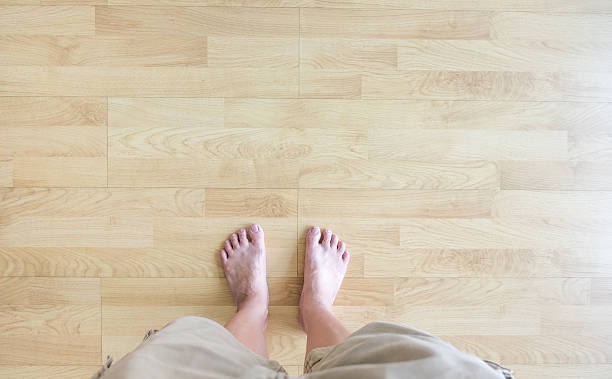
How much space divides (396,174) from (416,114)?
0.16 meters

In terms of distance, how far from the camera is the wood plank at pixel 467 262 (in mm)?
1075

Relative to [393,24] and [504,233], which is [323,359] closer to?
[504,233]

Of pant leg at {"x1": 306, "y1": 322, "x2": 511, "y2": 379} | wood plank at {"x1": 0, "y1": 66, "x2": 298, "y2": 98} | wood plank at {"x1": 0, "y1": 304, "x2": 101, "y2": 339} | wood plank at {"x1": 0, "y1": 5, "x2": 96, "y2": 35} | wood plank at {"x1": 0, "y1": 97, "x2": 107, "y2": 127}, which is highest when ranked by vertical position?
wood plank at {"x1": 0, "y1": 5, "x2": 96, "y2": 35}

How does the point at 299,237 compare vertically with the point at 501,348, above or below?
above

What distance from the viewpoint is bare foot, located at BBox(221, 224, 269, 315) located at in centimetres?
104

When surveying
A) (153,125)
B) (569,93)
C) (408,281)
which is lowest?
(408,281)

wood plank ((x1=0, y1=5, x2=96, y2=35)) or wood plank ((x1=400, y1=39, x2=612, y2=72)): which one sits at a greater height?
wood plank ((x1=0, y1=5, x2=96, y2=35))

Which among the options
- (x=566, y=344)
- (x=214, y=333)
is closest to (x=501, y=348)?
(x=566, y=344)

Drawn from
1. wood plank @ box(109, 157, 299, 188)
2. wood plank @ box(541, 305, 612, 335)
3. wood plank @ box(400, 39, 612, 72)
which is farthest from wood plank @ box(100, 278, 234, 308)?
wood plank @ box(541, 305, 612, 335)

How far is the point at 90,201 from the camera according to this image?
1.05m

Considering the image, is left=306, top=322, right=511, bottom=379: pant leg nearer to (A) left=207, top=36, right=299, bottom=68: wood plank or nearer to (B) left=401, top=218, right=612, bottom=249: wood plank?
(B) left=401, top=218, right=612, bottom=249: wood plank

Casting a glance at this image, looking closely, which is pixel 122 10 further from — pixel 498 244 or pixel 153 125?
pixel 498 244

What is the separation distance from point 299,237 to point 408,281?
0.31 metres

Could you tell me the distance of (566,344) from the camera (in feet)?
3.59
